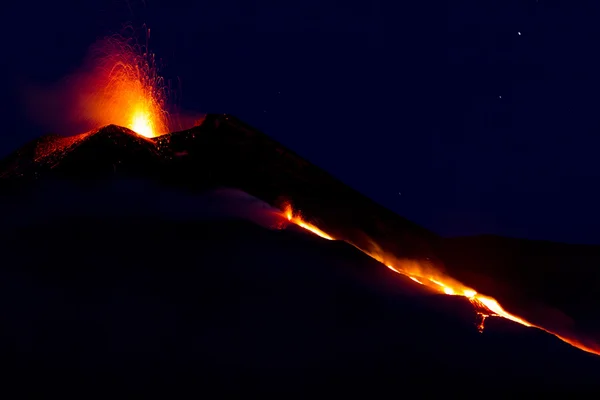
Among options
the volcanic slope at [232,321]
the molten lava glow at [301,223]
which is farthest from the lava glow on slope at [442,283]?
the volcanic slope at [232,321]

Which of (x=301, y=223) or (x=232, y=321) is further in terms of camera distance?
(x=301, y=223)

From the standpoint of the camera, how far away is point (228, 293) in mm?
7449

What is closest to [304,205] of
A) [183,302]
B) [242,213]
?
[242,213]

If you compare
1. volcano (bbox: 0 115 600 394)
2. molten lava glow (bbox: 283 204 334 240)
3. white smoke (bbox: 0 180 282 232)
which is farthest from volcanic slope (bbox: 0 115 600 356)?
white smoke (bbox: 0 180 282 232)

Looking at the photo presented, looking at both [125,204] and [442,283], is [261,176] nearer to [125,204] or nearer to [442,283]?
[125,204]

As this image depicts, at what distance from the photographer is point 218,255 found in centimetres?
828

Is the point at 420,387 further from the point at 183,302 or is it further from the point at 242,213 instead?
the point at 242,213

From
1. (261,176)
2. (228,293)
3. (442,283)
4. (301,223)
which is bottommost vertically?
(228,293)

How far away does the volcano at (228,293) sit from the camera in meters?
6.33

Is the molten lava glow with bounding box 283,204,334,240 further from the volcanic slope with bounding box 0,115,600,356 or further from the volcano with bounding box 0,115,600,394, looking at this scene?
the volcanic slope with bounding box 0,115,600,356

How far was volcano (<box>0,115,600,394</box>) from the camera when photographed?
633 centimetres

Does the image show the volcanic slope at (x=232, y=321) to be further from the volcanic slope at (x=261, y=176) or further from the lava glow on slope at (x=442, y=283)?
the volcanic slope at (x=261, y=176)

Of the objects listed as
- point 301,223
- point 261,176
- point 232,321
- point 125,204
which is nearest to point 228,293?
point 232,321

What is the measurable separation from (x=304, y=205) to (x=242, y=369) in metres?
Answer: 5.63
